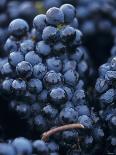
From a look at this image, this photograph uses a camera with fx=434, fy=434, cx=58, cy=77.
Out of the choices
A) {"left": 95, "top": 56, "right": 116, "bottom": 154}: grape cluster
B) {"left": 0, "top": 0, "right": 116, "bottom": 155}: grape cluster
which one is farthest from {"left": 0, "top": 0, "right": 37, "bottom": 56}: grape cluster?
{"left": 95, "top": 56, "right": 116, "bottom": 154}: grape cluster

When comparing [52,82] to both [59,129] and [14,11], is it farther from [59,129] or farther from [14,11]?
[14,11]

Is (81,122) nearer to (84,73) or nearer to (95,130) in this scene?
(95,130)

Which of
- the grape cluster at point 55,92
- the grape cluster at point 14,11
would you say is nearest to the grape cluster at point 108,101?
Answer: the grape cluster at point 55,92

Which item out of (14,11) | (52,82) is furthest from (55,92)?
(14,11)

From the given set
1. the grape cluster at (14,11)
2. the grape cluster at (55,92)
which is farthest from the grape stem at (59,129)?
the grape cluster at (14,11)

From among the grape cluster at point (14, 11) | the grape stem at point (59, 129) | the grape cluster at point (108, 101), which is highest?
the grape cluster at point (14, 11)

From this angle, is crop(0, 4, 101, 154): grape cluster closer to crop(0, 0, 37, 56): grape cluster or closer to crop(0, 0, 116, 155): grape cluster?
crop(0, 0, 116, 155): grape cluster

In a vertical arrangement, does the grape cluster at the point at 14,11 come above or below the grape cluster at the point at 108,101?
above

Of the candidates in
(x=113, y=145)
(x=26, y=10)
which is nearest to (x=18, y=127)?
(x=113, y=145)

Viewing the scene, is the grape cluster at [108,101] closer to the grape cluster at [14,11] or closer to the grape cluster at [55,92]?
the grape cluster at [55,92]

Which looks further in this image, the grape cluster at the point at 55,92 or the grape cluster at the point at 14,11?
the grape cluster at the point at 14,11

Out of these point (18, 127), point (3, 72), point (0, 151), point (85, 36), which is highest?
point (85, 36)
